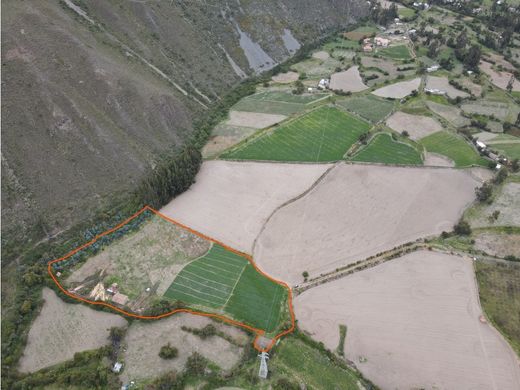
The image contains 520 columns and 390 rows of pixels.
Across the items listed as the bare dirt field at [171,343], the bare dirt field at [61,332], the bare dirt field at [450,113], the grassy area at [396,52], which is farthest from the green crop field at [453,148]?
the bare dirt field at [61,332]

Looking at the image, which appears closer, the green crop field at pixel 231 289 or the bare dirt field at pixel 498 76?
the green crop field at pixel 231 289

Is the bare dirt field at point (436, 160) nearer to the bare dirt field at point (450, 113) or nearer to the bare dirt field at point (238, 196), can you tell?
the bare dirt field at point (450, 113)

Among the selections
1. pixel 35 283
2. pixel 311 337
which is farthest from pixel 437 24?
pixel 35 283

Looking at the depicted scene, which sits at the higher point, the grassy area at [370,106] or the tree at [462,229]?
the grassy area at [370,106]

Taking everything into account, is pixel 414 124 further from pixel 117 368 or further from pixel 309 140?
pixel 117 368

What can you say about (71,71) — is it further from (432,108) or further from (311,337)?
(432,108)

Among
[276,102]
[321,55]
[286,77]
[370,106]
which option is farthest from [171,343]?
[321,55]
